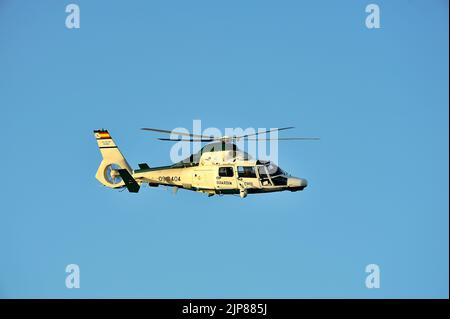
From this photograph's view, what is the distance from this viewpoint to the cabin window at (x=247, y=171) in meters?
53.0

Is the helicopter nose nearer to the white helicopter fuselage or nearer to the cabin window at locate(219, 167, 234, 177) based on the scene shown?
the white helicopter fuselage

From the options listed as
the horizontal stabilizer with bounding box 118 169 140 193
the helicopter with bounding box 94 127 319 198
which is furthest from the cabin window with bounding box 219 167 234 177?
the horizontal stabilizer with bounding box 118 169 140 193

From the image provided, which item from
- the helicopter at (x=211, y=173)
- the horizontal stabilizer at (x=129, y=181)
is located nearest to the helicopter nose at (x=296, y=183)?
the helicopter at (x=211, y=173)

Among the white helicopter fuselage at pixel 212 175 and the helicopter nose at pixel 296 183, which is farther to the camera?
the white helicopter fuselage at pixel 212 175

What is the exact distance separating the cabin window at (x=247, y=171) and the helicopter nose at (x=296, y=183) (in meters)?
1.66

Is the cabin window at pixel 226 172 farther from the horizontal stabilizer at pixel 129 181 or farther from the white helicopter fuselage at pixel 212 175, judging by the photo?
the horizontal stabilizer at pixel 129 181

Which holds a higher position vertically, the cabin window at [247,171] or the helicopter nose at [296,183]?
the cabin window at [247,171]

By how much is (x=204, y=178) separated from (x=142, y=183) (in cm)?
321

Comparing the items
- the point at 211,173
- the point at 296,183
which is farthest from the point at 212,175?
the point at 296,183

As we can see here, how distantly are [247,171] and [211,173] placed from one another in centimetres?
170
